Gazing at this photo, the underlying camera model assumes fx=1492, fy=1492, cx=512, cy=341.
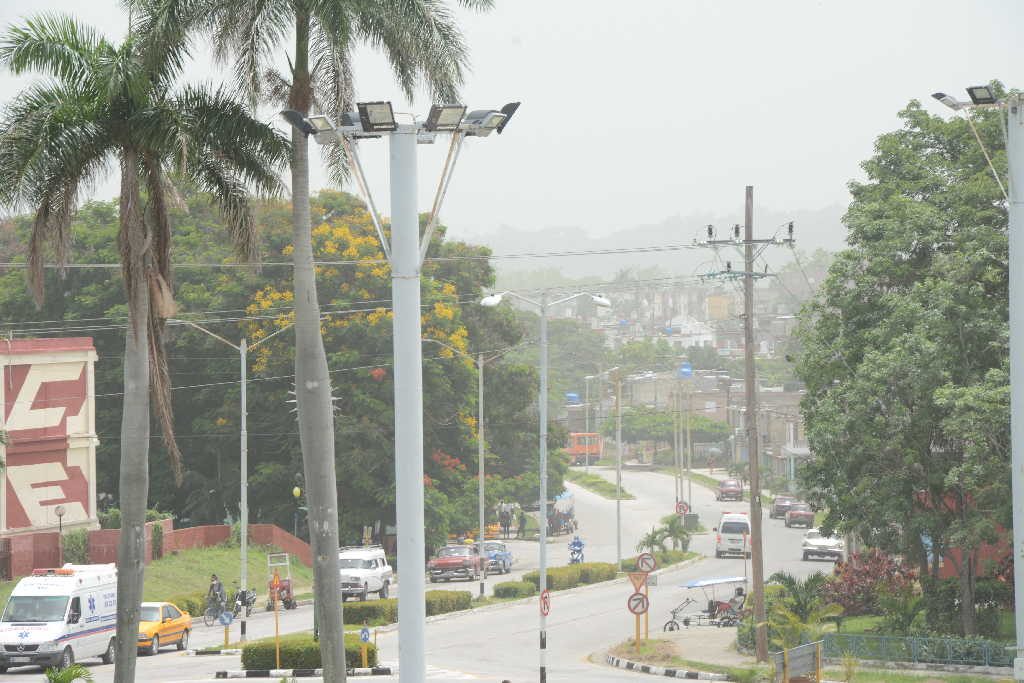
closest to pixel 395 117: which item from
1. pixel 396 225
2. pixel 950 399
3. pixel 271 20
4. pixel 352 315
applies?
pixel 396 225

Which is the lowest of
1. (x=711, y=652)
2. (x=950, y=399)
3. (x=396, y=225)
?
(x=711, y=652)

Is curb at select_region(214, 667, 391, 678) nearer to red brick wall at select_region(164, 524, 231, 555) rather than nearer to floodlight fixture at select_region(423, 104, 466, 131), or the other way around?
floodlight fixture at select_region(423, 104, 466, 131)

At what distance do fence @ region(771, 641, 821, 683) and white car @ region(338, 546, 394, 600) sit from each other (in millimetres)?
24091

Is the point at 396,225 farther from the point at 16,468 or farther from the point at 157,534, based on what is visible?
the point at 157,534

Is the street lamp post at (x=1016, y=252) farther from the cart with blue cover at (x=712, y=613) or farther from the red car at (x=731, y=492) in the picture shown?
the red car at (x=731, y=492)

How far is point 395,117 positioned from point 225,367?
49.9 metres

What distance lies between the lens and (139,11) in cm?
2353

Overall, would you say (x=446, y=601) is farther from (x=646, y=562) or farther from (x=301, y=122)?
(x=301, y=122)

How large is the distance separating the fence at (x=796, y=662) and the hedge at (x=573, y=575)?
3057cm

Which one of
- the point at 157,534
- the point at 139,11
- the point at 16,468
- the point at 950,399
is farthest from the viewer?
the point at 157,534

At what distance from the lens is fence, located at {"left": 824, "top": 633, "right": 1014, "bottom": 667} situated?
105ft

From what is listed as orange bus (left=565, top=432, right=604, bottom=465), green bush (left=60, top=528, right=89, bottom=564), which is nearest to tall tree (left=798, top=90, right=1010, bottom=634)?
green bush (left=60, top=528, right=89, bottom=564)

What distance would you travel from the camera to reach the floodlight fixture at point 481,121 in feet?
49.7

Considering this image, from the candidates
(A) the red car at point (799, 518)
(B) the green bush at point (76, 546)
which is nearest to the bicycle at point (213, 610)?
(B) the green bush at point (76, 546)
